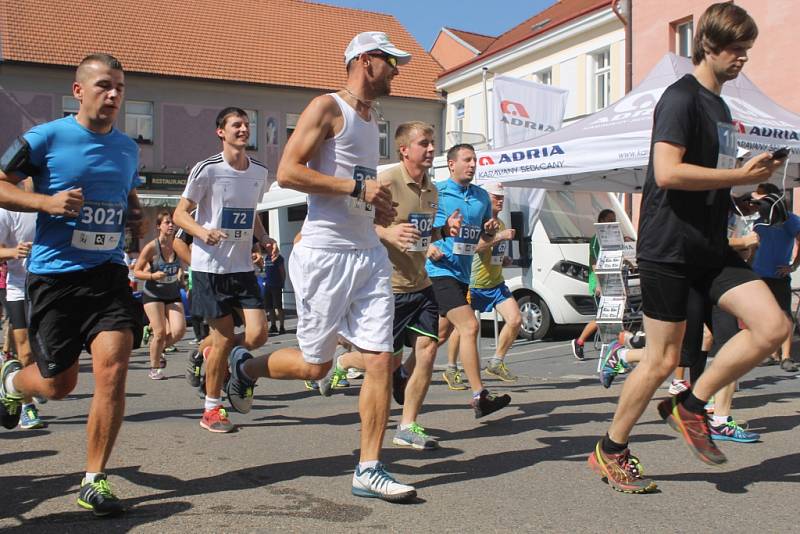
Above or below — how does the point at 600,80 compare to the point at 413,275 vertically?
above

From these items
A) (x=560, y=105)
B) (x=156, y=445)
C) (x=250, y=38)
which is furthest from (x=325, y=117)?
(x=250, y=38)

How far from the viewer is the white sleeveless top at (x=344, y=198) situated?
178 inches

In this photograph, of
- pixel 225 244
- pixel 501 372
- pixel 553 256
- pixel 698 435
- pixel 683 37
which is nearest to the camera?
pixel 698 435

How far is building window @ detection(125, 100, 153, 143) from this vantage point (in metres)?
36.4

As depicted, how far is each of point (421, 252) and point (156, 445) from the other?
2071 mm

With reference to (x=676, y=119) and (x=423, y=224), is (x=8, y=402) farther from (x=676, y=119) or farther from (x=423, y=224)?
(x=676, y=119)

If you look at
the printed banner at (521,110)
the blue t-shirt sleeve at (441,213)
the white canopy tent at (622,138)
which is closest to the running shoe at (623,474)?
the blue t-shirt sleeve at (441,213)

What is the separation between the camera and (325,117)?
174 inches

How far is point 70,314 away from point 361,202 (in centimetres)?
146

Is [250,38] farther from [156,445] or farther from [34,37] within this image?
[156,445]

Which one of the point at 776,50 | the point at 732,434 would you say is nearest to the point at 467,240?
the point at 732,434

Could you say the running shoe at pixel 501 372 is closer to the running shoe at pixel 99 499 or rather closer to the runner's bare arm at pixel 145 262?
the runner's bare arm at pixel 145 262

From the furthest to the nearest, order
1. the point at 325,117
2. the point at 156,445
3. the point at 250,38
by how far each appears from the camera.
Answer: the point at 250,38 < the point at 156,445 < the point at 325,117

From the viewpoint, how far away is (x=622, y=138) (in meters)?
11.0
